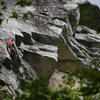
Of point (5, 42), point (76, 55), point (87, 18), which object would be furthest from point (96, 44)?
point (87, 18)

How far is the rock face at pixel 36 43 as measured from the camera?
38.5 ft

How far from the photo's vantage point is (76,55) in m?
21.0

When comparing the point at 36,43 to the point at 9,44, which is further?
A: the point at 36,43

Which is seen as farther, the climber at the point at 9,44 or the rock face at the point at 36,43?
the climber at the point at 9,44

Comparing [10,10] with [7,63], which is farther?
[10,10]

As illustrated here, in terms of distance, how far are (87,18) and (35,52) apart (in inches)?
437

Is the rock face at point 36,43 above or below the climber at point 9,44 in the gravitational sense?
below

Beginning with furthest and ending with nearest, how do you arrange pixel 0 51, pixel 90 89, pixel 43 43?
1. pixel 43 43
2. pixel 0 51
3. pixel 90 89

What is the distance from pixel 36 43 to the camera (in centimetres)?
1580

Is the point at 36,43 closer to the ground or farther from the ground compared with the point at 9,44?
closer to the ground

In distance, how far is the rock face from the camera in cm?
1174

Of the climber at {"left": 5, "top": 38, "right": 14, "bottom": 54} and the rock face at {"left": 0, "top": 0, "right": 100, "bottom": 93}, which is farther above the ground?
the climber at {"left": 5, "top": 38, "right": 14, "bottom": 54}

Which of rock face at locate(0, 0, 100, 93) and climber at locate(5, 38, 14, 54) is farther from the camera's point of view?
climber at locate(5, 38, 14, 54)

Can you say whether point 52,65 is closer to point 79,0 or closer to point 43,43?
point 43,43
